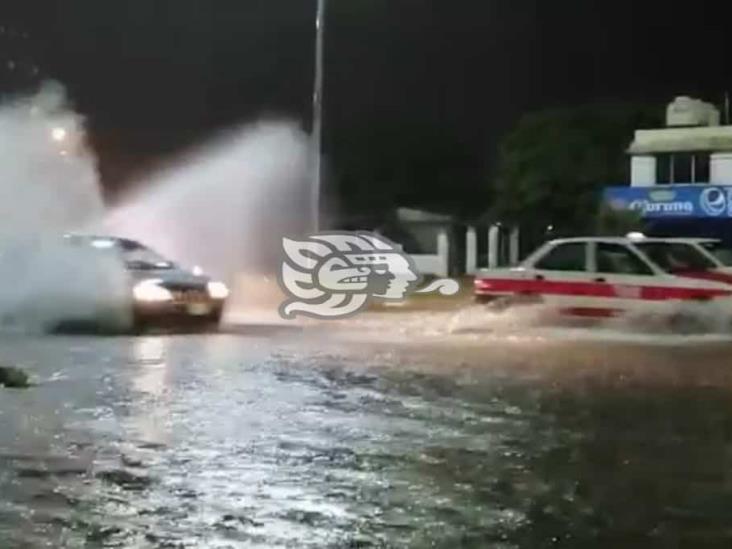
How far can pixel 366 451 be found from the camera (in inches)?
398

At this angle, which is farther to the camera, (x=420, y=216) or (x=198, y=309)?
(x=420, y=216)

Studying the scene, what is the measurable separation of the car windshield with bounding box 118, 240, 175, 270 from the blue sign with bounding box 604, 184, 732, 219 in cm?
3152

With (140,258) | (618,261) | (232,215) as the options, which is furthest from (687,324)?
(232,215)

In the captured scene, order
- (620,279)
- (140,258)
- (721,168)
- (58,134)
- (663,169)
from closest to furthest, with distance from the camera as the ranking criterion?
(620,279)
(140,258)
(58,134)
(721,168)
(663,169)

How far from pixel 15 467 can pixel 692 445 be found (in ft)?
14.4

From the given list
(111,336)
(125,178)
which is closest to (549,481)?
(111,336)

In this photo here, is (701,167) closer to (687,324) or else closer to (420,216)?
(420,216)

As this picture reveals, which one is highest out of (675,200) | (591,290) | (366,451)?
(675,200)

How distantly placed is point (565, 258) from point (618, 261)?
757 mm

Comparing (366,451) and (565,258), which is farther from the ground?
(565,258)

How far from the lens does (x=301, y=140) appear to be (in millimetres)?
43500

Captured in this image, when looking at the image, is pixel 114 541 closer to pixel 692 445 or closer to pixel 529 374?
pixel 692 445

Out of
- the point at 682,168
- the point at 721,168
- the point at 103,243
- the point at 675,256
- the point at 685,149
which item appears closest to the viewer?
the point at 675,256

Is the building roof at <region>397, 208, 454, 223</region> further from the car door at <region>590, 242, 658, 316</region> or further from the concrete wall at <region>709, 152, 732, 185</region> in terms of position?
the car door at <region>590, 242, 658, 316</region>
